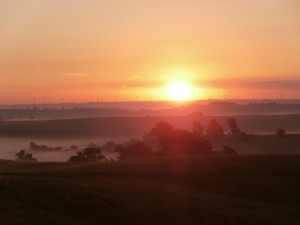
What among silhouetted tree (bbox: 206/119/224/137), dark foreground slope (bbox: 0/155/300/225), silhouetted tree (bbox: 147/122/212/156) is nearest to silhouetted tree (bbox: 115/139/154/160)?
silhouetted tree (bbox: 147/122/212/156)

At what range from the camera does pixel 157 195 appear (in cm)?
3166

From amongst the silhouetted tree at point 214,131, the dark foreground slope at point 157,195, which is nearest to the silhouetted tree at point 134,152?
the dark foreground slope at point 157,195

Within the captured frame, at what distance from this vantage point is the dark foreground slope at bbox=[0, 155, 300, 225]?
26877 mm

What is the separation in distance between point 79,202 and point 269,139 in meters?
116

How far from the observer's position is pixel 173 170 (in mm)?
44344

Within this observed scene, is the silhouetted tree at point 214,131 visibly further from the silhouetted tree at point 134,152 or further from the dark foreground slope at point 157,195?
the dark foreground slope at point 157,195

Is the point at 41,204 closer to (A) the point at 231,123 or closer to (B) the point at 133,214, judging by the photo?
(B) the point at 133,214

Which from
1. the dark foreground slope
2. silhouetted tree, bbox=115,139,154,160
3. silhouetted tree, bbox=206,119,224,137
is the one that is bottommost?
the dark foreground slope

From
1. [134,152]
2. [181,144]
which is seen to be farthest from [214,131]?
[134,152]

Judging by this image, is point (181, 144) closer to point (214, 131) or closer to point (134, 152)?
point (134, 152)

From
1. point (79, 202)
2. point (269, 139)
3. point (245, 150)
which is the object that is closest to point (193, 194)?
point (79, 202)

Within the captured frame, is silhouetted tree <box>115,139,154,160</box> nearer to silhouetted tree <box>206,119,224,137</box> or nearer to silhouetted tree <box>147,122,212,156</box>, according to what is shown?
silhouetted tree <box>147,122,212,156</box>

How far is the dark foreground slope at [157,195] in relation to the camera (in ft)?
88.2

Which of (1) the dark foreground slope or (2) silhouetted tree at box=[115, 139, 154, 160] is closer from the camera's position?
(1) the dark foreground slope
